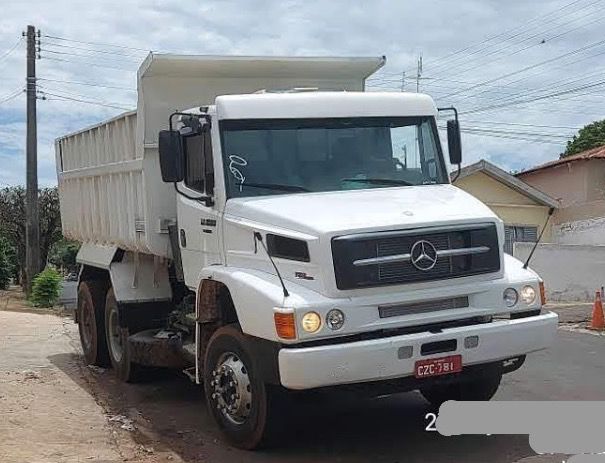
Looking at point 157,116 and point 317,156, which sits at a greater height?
point 157,116

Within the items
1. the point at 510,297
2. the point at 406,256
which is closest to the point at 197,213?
the point at 406,256

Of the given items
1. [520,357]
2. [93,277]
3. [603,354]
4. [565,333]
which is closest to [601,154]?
[565,333]

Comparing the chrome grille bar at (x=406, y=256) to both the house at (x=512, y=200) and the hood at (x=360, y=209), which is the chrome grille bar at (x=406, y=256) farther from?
the house at (x=512, y=200)

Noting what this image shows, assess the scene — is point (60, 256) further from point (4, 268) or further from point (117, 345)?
point (117, 345)

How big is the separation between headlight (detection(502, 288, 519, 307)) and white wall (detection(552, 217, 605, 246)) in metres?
23.9

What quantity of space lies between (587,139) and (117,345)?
4304 cm

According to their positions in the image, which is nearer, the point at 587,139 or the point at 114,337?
the point at 114,337

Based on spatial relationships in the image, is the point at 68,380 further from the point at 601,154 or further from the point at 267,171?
the point at 601,154

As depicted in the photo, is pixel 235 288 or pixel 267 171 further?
pixel 267 171

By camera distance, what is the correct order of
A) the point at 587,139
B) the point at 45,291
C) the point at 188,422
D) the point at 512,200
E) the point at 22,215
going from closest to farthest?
the point at 188,422, the point at 45,291, the point at 512,200, the point at 22,215, the point at 587,139

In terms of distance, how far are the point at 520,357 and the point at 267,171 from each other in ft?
8.44

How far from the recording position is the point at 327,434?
728cm

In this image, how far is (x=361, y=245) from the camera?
20.7 feet

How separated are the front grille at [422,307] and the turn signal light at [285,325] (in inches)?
27.5
